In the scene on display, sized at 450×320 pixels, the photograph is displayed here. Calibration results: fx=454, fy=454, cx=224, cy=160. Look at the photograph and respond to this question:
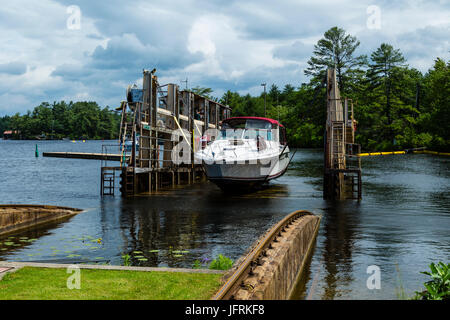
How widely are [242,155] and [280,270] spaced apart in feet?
58.7

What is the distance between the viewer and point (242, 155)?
24953 millimetres

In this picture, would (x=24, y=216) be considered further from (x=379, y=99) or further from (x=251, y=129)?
(x=379, y=99)

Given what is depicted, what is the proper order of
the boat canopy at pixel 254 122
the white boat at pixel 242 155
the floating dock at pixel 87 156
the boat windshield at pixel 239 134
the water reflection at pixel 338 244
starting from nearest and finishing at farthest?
the water reflection at pixel 338 244 < the white boat at pixel 242 155 < the boat windshield at pixel 239 134 < the boat canopy at pixel 254 122 < the floating dock at pixel 87 156

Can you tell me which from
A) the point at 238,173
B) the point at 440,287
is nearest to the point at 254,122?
the point at 238,173

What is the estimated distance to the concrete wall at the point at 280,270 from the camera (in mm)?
6164

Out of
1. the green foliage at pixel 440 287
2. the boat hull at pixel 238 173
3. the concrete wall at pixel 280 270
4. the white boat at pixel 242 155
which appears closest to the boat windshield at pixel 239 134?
the white boat at pixel 242 155

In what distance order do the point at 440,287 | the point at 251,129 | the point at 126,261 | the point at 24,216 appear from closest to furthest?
1. the point at 440,287
2. the point at 126,261
3. the point at 24,216
4. the point at 251,129

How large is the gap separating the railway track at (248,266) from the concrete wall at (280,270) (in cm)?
8

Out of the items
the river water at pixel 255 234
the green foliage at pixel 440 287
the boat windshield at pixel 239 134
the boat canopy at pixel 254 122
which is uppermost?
the boat canopy at pixel 254 122

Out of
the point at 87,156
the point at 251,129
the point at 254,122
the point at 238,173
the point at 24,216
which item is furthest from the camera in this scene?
the point at 87,156

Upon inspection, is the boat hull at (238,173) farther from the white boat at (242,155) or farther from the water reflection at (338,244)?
the water reflection at (338,244)

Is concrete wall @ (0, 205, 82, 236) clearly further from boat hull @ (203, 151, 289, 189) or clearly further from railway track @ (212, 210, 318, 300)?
railway track @ (212, 210, 318, 300)

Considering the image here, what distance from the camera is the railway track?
19.7 ft

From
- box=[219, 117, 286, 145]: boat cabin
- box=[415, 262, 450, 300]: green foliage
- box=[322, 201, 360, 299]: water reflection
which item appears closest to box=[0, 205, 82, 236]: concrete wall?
box=[322, 201, 360, 299]: water reflection
